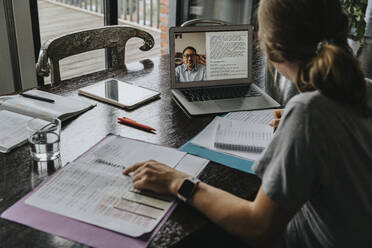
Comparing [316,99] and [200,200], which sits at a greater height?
[316,99]

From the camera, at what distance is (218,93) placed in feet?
4.88

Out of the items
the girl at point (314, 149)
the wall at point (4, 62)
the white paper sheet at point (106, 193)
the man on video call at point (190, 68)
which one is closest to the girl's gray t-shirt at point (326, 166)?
the girl at point (314, 149)

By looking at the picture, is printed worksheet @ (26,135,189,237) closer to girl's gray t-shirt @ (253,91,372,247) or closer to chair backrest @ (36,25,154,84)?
girl's gray t-shirt @ (253,91,372,247)

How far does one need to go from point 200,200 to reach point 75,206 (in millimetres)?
271

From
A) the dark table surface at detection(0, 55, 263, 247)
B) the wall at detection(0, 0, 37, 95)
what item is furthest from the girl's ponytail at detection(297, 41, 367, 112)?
the wall at detection(0, 0, 37, 95)

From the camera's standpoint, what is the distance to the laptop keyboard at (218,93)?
145 cm

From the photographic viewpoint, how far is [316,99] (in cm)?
76

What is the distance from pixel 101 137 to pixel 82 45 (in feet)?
2.34

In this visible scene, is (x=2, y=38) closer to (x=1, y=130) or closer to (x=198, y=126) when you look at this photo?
(x=1, y=130)

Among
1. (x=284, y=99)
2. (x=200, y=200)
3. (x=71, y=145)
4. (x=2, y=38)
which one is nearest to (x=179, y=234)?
(x=200, y=200)

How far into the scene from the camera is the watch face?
882 millimetres

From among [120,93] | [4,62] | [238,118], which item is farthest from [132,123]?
[4,62]

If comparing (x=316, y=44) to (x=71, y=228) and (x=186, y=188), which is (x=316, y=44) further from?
(x=71, y=228)

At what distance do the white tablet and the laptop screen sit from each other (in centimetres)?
13
